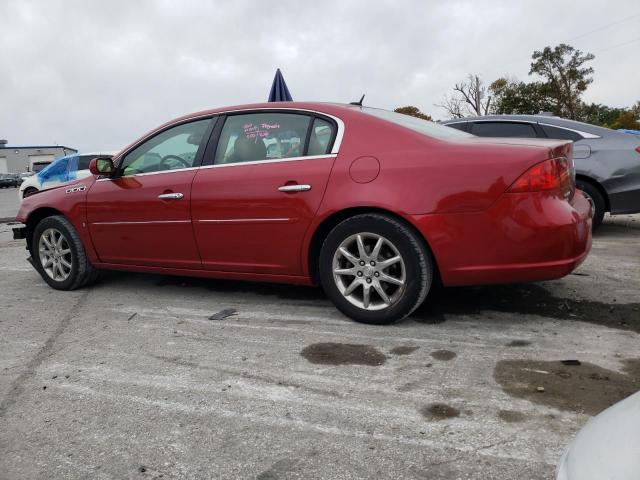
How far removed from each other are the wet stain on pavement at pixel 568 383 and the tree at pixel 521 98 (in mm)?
43086

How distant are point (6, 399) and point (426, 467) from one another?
6.91 ft

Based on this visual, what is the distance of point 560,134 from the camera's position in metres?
6.49

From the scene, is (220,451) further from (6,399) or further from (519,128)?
(519,128)

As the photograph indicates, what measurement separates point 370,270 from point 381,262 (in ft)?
0.31

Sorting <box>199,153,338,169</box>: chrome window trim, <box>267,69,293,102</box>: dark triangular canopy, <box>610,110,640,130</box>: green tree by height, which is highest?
<box>610,110,640,130</box>: green tree

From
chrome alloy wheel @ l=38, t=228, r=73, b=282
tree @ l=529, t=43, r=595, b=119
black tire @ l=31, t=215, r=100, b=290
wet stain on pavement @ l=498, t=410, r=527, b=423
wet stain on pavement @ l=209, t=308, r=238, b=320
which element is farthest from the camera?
tree @ l=529, t=43, r=595, b=119

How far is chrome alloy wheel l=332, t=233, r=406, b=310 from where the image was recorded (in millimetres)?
3453

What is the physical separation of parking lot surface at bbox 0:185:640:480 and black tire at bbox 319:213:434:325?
0.12 m

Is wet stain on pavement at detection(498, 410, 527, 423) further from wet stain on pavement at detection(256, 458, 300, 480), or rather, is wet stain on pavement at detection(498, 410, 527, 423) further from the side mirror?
the side mirror

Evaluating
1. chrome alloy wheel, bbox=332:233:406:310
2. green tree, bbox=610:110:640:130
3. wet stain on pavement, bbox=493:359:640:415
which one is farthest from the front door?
green tree, bbox=610:110:640:130

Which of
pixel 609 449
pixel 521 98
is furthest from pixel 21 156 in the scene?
pixel 609 449

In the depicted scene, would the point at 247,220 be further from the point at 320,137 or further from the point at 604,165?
the point at 604,165

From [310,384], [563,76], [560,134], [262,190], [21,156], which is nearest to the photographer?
[310,384]

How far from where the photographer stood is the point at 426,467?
2.01 meters
